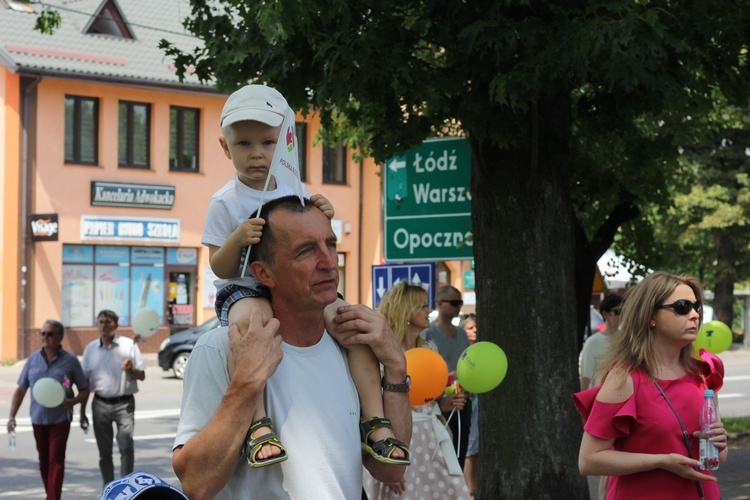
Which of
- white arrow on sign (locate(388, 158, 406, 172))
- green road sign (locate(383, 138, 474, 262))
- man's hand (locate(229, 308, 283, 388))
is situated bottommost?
man's hand (locate(229, 308, 283, 388))

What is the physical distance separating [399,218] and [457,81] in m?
2.44

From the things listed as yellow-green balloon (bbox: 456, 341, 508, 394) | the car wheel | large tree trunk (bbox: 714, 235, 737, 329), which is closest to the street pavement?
yellow-green balloon (bbox: 456, 341, 508, 394)

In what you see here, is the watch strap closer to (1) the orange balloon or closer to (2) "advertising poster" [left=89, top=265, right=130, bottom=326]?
(1) the orange balloon

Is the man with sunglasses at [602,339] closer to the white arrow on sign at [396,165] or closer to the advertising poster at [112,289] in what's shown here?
the white arrow on sign at [396,165]

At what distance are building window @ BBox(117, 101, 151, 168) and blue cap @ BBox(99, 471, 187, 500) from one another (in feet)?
100

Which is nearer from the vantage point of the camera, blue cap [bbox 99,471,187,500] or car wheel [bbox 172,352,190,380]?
blue cap [bbox 99,471,187,500]

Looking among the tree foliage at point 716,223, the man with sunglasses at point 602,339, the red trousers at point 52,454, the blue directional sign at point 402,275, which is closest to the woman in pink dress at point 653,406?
the blue directional sign at point 402,275

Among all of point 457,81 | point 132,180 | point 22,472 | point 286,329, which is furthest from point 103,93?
point 286,329

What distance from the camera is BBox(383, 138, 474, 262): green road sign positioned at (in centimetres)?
1005

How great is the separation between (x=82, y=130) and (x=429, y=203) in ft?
76.2

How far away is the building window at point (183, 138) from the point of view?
3359 centimetres

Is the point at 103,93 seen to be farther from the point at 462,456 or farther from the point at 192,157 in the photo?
the point at 462,456

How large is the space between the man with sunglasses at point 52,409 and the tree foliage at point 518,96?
387 centimetres

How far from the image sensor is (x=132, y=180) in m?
32.3
